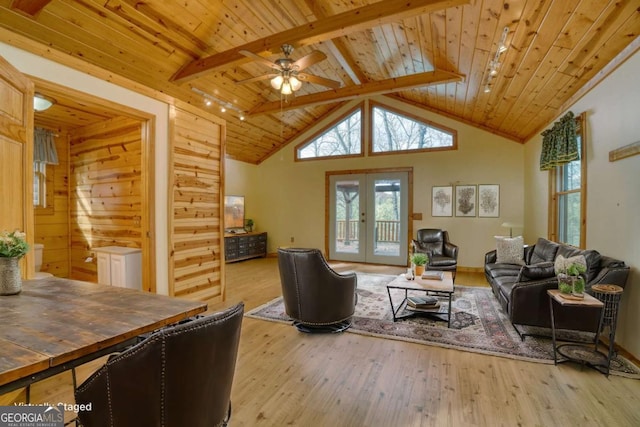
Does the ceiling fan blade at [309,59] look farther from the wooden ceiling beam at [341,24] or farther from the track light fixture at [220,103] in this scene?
the track light fixture at [220,103]

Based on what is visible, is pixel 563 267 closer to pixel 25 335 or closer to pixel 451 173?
pixel 25 335

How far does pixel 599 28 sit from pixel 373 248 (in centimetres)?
536

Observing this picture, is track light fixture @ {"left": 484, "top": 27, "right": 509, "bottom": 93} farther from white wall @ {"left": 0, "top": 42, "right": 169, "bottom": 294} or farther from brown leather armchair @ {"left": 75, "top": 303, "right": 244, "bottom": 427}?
white wall @ {"left": 0, "top": 42, "right": 169, "bottom": 294}

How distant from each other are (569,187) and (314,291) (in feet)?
12.8

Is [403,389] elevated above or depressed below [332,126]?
below

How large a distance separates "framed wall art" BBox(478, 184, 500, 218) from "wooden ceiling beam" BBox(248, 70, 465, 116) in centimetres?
271

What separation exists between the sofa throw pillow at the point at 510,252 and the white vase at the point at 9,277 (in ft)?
17.7

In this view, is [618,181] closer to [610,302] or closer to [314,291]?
[610,302]

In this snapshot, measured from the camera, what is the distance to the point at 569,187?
4367mm

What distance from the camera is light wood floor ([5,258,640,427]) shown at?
1.93 m

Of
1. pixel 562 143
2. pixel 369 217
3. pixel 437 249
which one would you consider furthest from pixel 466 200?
pixel 562 143

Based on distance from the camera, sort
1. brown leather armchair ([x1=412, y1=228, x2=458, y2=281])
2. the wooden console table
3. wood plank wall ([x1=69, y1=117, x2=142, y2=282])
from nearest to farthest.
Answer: wood plank wall ([x1=69, y1=117, x2=142, y2=282])
brown leather armchair ([x1=412, y1=228, x2=458, y2=281])
the wooden console table

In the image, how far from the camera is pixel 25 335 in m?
1.16

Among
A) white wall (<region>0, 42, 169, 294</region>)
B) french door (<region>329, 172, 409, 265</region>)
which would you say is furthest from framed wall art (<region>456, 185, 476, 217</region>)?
white wall (<region>0, 42, 169, 294</region>)
